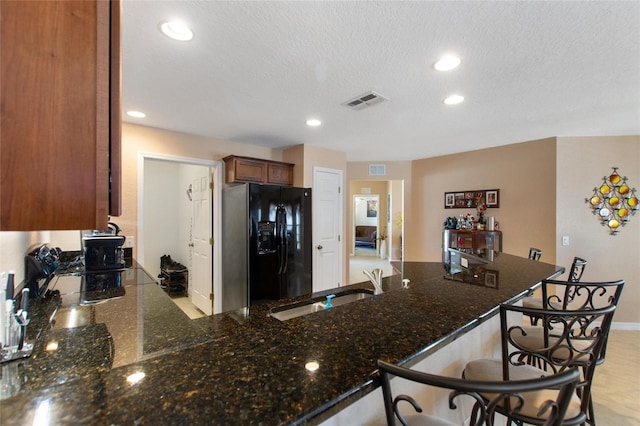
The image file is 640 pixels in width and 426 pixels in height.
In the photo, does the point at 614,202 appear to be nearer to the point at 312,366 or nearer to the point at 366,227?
the point at 312,366

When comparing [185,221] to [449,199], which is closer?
[449,199]

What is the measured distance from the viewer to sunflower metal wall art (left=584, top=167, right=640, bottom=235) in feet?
11.3

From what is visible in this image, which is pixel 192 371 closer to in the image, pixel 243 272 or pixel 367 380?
pixel 367 380

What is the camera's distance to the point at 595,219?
354 centimetres

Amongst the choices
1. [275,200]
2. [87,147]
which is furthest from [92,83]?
[275,200]

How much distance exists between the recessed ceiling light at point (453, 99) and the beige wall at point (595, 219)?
2134mm

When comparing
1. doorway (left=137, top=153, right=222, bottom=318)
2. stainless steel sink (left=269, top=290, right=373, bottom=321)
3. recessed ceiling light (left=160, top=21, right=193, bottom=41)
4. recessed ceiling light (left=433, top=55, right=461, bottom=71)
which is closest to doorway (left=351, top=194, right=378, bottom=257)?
doorway (left=137, top=153, right=222, bottom=318)

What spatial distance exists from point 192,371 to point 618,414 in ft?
9.79

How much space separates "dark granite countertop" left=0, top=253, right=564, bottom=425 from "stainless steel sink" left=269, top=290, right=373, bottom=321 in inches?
1.8

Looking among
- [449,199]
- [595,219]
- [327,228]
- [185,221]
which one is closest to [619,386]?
[595,219]

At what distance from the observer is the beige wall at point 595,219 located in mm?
3469

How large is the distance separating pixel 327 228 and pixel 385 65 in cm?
270

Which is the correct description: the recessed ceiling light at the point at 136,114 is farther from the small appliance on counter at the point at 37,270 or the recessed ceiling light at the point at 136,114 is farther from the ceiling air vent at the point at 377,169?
the ceiling air vent at the point at 377,169

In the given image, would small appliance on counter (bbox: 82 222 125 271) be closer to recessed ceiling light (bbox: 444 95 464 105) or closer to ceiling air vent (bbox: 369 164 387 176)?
recessed ceiling light (bbox: 444 95 464 105)
